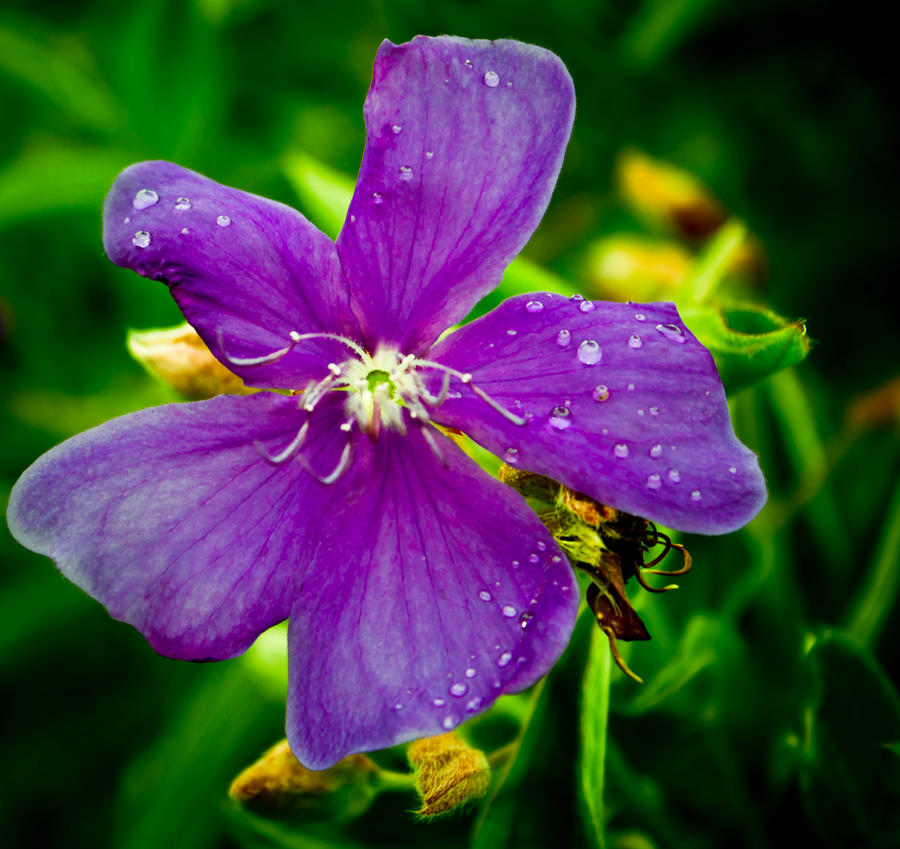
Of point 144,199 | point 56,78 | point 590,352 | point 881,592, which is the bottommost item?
point 56,78

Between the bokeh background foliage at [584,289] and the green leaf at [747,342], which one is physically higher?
the green leaf at [747,342]

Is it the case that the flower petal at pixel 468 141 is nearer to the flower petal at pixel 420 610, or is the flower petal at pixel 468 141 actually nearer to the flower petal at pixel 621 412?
the flower petal at pixel 621 412

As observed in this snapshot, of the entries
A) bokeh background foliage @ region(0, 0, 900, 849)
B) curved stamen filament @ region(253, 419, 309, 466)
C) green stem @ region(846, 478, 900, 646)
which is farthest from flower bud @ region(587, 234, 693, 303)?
curved stamen filament @ region(253, 419, 309, 466)

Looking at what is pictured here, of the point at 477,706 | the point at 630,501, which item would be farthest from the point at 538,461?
the point at 477,706

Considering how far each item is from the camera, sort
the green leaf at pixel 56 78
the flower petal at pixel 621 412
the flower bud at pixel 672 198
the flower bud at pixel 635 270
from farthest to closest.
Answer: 1. the green leaf at pixel 56 78
2. the flower bud at pixel 672 198
3. the flower bud at pixel 635 270
4. the flower petal at pixel 621 412

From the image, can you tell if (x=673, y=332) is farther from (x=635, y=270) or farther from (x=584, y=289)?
(x=584, y=289)

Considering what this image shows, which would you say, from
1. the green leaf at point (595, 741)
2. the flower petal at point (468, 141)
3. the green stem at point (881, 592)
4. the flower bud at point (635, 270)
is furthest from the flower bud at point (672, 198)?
the green leaf at point (595, 741)

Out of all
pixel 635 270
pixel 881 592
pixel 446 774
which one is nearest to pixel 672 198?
pixel 635 270
